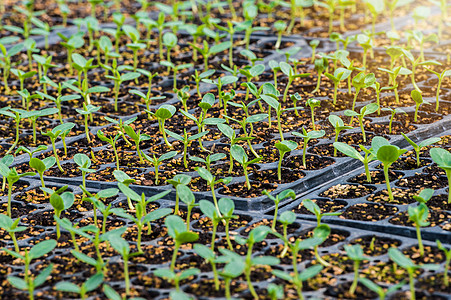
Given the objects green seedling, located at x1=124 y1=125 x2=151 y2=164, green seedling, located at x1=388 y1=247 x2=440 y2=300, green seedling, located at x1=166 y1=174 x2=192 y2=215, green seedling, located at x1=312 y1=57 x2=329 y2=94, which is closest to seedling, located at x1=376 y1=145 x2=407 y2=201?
green seedling, located at x1=388 y1=247 x2=440 y2=300

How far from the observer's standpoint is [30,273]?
129cm

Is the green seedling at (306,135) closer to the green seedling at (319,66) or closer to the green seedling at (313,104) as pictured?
the green seedling at (313,104)

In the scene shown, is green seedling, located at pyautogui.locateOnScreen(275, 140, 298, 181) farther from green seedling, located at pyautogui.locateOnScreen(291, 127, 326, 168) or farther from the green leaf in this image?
the green leaf

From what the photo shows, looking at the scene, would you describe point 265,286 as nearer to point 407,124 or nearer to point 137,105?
point 407,124

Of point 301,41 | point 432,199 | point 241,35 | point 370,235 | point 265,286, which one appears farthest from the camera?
point 241,35

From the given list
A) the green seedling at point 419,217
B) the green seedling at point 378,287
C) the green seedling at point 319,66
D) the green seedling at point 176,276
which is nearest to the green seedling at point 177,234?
the green seedling at point 176,276

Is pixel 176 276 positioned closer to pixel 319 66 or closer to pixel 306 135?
pixel 306 135

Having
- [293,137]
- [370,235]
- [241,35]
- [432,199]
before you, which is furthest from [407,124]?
[241,35]

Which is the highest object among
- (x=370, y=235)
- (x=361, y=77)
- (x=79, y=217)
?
(x=361, y=77)

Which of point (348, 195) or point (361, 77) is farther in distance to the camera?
point (361, 77)

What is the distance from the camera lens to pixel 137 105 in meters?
2.39

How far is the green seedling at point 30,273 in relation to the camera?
1131 millimetres

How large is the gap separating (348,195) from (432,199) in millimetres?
214

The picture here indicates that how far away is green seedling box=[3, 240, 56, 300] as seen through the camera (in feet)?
3.71
